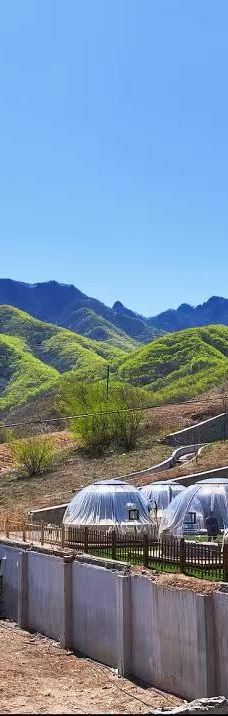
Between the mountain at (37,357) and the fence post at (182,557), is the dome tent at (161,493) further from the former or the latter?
the mountain at (37,357)

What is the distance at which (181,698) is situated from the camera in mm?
16094

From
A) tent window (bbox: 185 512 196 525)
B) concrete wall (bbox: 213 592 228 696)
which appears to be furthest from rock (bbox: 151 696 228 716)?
tent window (bbox: 185 512 196 525)

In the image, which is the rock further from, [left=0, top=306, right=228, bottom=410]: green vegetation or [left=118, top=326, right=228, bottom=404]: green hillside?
[left=118, top=326, right=228, bottom=404]: green hillside

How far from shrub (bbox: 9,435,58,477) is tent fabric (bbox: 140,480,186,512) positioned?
51.1 feet

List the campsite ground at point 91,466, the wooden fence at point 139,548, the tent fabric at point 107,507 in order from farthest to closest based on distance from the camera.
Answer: the campsite ground at point 91,466 < the tent fabric at point 107,507 < the wooden fence at point 139,548

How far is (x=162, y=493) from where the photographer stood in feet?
116

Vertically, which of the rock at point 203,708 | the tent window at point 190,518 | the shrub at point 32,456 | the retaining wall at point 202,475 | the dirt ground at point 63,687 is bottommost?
the dirt ground at point 63,687

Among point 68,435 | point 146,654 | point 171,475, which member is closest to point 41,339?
point 68,435

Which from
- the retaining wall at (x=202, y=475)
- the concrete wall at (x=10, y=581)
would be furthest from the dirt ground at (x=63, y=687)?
the retaining wall at (x=202, y=475)

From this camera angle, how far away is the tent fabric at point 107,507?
3009 cm

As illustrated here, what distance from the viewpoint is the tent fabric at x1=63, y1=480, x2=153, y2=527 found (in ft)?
98.7

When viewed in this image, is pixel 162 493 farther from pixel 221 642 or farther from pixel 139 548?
pixel 221 642

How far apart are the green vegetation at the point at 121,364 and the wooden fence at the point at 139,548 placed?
42051 millimetres

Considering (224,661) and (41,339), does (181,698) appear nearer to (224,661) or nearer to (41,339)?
(224,661)
